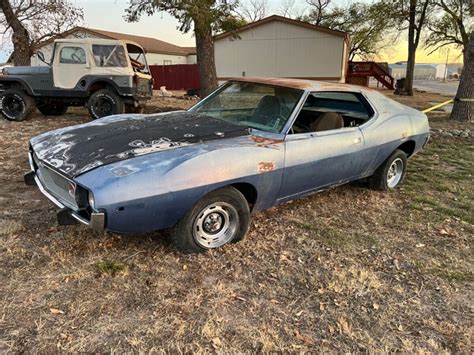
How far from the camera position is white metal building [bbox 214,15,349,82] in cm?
2648

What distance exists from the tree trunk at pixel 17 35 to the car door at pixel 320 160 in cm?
1354

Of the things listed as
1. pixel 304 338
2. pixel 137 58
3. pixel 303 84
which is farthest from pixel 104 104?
pixel 304 338

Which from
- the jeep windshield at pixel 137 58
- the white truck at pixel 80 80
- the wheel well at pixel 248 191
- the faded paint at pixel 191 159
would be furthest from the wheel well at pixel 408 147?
the jeep windshield at pixel 137 58

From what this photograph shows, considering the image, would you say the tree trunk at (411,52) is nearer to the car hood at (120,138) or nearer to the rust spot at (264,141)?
the car hood at (120,138)

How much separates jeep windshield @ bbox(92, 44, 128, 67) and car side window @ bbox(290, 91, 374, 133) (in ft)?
19.8

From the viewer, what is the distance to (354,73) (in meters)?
30.7

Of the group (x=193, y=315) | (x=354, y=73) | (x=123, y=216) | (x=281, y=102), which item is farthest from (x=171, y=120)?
(x=354, y=73)

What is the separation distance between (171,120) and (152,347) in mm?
2402

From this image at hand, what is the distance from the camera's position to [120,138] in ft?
11.0

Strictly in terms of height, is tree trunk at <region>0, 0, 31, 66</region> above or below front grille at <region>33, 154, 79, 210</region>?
above

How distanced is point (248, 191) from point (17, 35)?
1371 centimetres

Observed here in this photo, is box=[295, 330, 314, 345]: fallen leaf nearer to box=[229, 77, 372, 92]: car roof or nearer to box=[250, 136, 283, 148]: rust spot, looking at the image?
box=[250, 136, 283, 148]: rust spot

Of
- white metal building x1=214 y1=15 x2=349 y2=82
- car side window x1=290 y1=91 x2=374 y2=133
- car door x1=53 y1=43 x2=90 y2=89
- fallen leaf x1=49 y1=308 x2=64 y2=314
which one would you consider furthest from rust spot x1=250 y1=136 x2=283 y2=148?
white metal building x1=214 y1=15 x2=349 y2=82

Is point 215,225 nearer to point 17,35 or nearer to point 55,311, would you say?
point 55,311
